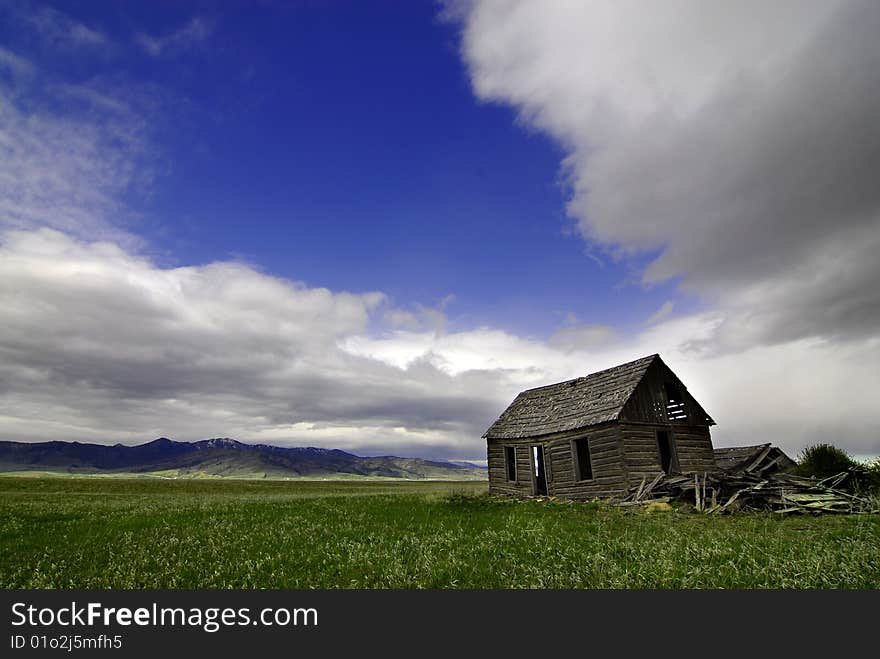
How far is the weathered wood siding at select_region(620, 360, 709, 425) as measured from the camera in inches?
1172

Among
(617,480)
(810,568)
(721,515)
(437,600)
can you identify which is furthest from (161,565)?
(617,480)

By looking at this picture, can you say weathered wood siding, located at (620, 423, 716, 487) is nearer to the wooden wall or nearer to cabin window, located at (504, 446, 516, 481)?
the wooden wall

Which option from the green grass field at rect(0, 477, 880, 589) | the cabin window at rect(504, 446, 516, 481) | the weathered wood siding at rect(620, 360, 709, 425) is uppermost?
the weathered wood siding at rect(620, 360, 709, 425)

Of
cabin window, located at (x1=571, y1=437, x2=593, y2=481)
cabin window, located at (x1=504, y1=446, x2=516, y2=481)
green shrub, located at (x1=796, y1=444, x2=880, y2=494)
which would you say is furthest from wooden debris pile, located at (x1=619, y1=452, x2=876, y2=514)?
cabin window, located at (x1=504, y1=446, x2=516, y2=481)

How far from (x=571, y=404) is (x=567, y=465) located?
5016mm

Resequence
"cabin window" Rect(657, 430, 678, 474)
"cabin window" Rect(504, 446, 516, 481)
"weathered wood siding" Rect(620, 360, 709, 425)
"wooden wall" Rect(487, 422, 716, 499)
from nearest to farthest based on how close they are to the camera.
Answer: "wooden wall" Rect(487, 422, 716, 499) < "weathered wood siding" Rect(620, 360, 709, 425) < "cabin window" Rect(657, 430, 678, 474) < "cabin window" Rect(504, 446, 516, 481)

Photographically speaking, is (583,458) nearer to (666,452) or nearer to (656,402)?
(666,452)

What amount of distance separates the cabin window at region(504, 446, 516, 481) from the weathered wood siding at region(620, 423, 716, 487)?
10.6 meters

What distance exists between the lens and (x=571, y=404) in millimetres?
34781

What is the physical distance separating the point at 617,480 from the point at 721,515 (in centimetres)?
776

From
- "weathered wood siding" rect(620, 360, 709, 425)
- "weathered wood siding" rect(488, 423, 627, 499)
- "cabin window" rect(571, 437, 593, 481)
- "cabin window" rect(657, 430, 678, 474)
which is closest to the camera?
"weathered wood siding" rect(488, 423, 627, 499)

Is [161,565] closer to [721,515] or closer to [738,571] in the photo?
[738,571]

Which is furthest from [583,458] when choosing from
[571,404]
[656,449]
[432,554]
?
[432,554]

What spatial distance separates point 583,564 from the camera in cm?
873
